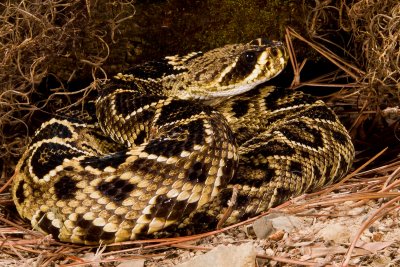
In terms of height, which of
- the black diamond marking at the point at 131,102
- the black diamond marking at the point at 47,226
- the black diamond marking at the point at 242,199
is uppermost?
the black diamond marking at the point at 131,102

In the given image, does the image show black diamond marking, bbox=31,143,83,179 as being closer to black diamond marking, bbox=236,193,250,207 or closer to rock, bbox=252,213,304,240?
black diamond marking, bbox=236,193,250,207

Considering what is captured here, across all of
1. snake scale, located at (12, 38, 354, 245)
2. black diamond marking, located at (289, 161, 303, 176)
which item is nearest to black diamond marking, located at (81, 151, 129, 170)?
snake scale, located at (12, 38, 354, 245)

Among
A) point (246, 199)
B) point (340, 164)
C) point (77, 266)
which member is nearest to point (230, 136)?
point (246, 199)

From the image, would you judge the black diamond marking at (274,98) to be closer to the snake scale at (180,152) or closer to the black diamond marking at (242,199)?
the snake scale at (180,152)

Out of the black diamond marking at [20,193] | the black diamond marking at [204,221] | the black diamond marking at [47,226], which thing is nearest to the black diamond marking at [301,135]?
the black diamond marking at [204,221]

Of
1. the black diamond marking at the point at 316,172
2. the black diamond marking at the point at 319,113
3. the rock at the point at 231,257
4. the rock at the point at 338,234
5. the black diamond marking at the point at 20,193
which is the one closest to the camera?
the rock at the point at 231,257

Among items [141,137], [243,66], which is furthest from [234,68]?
[141,137]

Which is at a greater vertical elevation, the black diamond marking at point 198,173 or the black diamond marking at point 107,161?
the black diamond marking at point 107,161
